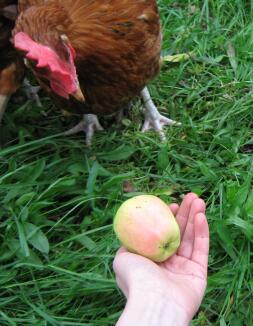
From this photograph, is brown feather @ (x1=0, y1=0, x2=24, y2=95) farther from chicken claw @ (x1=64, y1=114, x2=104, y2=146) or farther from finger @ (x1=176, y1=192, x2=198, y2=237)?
finger @ (x1=176, y1=192, x2=198, y2=237)

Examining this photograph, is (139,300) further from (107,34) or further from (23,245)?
(107,34)

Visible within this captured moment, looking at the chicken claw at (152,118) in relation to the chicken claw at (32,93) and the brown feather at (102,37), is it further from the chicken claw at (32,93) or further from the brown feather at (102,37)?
the chicken claw at (32,93)

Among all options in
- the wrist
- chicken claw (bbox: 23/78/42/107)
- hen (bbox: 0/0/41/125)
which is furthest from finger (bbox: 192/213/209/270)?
chicken claw (bbox: 23/78/42/107)

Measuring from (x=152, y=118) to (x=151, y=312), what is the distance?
1621mm

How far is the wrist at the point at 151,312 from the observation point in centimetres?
170

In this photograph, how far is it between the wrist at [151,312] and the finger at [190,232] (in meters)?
0.35

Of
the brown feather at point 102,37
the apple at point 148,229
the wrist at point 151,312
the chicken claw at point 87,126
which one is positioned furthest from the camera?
the chicken claw at point 87,126

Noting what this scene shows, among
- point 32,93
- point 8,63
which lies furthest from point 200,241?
point 32,93

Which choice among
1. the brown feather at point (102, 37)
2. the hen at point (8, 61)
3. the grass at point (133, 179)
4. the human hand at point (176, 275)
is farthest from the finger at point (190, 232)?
the hen at point (8, 61)

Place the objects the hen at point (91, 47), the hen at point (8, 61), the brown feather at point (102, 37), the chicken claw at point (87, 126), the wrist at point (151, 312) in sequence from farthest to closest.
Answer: the chicken claw at point (87, 126) < the hen at point (8, 61) < the brown feather at point (102, 37) < the hen at point (91, 47) < the wrist at point (151, 312)

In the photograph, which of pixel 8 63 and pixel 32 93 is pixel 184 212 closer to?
pixel 8 63

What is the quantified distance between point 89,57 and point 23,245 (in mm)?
829

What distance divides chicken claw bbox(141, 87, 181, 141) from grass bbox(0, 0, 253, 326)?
6cm

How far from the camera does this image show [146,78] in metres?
2.79
